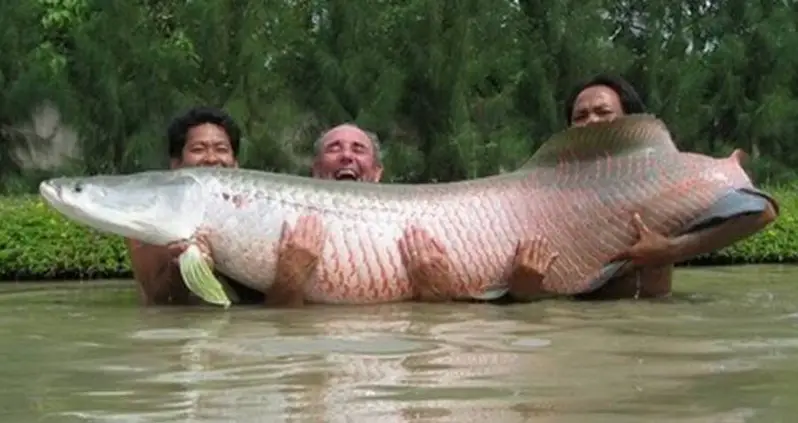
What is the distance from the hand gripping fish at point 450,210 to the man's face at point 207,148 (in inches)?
17.9

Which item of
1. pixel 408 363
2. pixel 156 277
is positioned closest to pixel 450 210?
pixel 156 277

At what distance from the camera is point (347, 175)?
594 centimetres

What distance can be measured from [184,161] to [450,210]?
3.72 ft

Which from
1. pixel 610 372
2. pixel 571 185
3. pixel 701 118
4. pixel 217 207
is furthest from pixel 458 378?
pixel 701 118

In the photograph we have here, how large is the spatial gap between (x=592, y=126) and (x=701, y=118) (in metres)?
7.18

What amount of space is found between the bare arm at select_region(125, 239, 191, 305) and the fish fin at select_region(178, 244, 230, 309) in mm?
362

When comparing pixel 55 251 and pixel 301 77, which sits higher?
Answer: pixel 301 77

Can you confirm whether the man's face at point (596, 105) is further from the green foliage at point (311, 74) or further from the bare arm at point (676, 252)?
the green foliage at point (311, 74)

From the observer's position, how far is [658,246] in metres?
5.46

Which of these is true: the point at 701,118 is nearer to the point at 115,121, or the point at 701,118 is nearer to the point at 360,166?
the point at 115,121

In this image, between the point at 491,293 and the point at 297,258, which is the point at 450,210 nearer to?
the point at 491,293

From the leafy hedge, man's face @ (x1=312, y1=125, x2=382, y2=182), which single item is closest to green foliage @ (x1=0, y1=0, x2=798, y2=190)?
the leafy hedge

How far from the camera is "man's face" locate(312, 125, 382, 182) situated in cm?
595

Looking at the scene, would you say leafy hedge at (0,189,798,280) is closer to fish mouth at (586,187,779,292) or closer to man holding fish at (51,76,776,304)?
man holding fish at (51,76,776,304)
